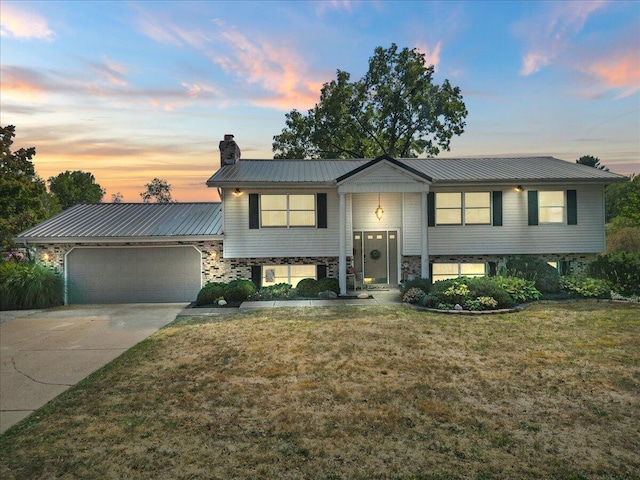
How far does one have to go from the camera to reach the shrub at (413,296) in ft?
41.2

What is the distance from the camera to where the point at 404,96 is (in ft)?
98.1

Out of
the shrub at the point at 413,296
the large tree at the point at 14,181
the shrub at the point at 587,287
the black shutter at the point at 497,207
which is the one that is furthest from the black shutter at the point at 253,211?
the shrub at the point at 587,287

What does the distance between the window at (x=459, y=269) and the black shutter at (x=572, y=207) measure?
3.97 meters

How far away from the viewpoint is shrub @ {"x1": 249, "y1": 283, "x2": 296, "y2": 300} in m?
13.8

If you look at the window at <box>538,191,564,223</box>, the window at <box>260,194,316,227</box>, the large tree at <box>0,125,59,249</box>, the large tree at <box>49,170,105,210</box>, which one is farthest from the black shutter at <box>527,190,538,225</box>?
the large tree at <box>49,170,105,210</box>

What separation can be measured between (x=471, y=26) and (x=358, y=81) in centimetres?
1454

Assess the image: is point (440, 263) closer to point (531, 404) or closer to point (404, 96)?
point (531, 404)

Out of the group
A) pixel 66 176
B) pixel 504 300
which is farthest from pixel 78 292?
pixel 66 176

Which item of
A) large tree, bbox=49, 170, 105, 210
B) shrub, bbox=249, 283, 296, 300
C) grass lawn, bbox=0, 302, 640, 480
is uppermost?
large tree, bbox=49, 170, 105, 210

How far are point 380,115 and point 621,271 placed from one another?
2121 centimetres

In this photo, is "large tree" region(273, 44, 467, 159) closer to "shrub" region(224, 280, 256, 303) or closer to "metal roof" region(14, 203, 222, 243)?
"metal roof" region(14, 203, 222, 243)

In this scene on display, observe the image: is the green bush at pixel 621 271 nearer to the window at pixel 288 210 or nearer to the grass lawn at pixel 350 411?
the grass lawn at pixel 350 411

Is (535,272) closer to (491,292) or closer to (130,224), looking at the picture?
(491,292)

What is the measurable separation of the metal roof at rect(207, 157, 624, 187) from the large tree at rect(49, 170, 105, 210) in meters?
35.6
